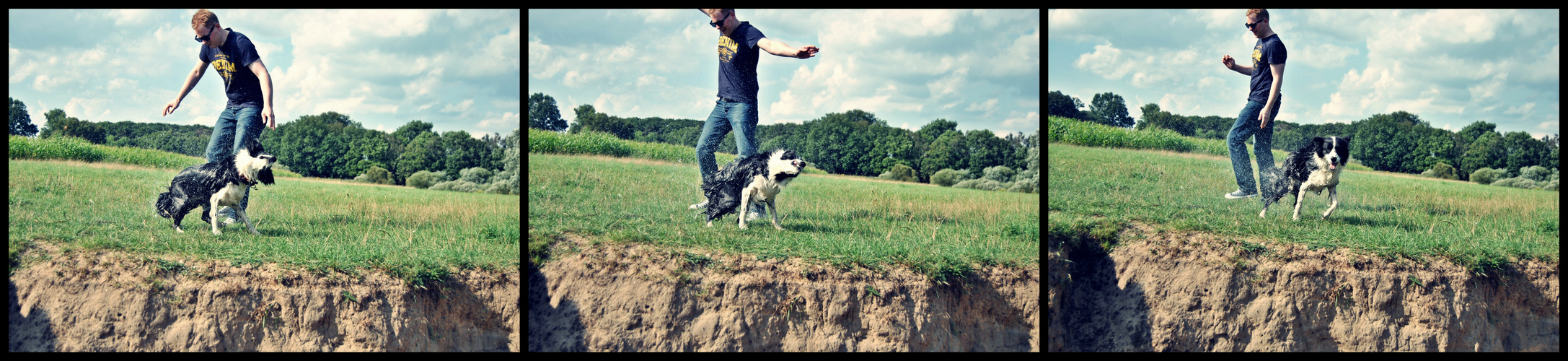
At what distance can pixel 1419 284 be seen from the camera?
243 inches

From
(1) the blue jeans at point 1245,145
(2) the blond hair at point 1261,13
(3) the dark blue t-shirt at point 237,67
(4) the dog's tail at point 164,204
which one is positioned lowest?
(4) the dog's tail at point 164,204

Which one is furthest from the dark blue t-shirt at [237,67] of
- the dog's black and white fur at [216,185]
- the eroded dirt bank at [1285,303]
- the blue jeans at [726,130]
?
the eroded dirt bank at [1285,303]

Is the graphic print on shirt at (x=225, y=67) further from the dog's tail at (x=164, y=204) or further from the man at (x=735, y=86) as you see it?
the man at (x=735, y=86)

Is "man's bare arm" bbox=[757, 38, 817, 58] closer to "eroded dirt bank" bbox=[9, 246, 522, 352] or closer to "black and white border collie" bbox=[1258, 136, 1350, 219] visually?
"eroded dirt bank" bbox=[9, 246, 522, 352]

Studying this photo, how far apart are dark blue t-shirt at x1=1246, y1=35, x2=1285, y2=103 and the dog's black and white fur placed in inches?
319

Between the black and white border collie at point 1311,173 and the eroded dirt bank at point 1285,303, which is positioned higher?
the black and white border collie at point 1311,173

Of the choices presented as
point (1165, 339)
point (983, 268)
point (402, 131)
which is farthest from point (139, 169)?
point (1165, 339)

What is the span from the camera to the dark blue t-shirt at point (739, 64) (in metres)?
5.91

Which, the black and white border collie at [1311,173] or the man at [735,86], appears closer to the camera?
the man at [735,86]

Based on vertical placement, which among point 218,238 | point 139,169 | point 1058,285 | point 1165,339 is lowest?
point 1165,339

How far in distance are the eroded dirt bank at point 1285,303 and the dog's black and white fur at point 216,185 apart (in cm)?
654

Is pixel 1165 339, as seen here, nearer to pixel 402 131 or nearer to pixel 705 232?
pixel 705 232

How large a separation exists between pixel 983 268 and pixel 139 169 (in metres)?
7.23

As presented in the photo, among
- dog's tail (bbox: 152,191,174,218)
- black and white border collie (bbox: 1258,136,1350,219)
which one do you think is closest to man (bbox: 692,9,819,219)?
dog's tail (bbox: 152,191,174,218)
